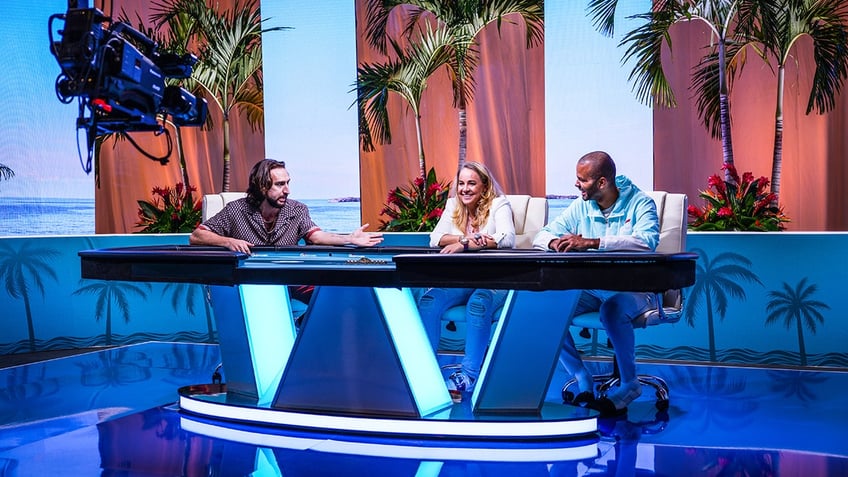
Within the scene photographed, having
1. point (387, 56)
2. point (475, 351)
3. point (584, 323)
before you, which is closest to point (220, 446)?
point (475, 351)

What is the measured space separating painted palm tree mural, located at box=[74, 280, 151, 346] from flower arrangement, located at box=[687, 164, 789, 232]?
3.90 meters

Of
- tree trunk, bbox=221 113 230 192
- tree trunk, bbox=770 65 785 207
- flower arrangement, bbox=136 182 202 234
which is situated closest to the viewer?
tree trunk, bbox=770 65 785 207

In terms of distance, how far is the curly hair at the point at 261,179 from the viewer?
4109 mm

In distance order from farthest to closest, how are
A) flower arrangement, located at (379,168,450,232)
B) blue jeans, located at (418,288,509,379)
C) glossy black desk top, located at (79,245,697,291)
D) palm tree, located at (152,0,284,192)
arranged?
palm tree, located at (152,0,284,192)
flower arrangement, located at (379,168,450,232)
blue jeans, located at (418,288,509,379)
glossy black desk top, located at (79,245,697,291)

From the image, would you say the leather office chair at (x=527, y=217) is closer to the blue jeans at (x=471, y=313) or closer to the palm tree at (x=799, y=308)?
the blue jeans at (x=471, y=313)

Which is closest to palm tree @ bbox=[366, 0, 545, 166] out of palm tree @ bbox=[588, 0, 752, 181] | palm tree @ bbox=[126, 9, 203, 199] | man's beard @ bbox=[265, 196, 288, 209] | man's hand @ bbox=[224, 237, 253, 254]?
palm tree @ bbox=[588, 0, 752, 181]

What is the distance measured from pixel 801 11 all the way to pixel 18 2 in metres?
5.82

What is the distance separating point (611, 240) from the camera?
356 centimetres

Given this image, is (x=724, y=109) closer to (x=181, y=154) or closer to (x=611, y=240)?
(x=611, y=240)

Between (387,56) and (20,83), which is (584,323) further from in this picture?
(20,83)

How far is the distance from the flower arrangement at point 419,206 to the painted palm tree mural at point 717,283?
175 cm

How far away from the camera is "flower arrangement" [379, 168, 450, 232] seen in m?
5.64

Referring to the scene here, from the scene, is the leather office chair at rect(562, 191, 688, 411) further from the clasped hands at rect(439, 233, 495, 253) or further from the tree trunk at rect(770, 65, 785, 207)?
the tree trunk at rect(770, 65, 785, 207)

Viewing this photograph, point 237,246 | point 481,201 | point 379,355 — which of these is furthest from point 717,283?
point 237,246
